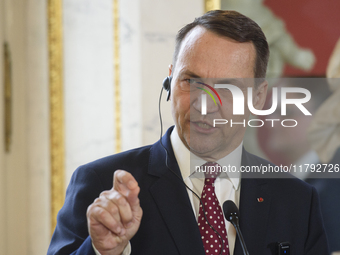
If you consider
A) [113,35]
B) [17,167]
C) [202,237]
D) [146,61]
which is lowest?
[17,167]

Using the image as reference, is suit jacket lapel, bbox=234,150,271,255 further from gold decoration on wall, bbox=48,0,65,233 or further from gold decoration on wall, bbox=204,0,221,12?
gold decoration on wall, bbox=48,0,65,233

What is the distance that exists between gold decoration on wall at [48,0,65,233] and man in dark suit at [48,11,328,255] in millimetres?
1569

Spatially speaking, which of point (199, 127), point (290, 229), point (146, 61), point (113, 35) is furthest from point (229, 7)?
point (290, 229)

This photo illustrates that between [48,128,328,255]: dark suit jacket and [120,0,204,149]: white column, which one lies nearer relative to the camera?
[48,128,328,255]: dark suit jacket

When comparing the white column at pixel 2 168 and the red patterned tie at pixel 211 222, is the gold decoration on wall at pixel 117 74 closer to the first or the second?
the white column at pixel 2 168

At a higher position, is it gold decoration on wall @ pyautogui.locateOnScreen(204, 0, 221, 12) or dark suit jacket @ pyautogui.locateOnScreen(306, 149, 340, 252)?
gold decoration on wall @ pyautogui.locateOnScreen(204, 0, 221, 12)

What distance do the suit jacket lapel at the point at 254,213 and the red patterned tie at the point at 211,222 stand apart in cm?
7

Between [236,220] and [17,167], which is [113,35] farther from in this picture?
[236,220]

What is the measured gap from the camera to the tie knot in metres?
1.46

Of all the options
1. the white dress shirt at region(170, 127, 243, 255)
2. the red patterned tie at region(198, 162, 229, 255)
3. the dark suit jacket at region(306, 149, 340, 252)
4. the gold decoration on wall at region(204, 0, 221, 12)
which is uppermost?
the gold decoration on wall at region(204, 0, 221, 12)

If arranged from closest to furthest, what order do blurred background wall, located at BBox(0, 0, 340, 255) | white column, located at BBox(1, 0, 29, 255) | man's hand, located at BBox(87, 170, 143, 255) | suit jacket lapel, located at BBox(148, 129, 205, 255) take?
1. man's hand, located at BBox(87, 170, 143, 255)
2. suit jacket lapel, located at BBox(148, 129, 205, 255)
3. white column, located at BBox(1, 0, 29, 255)
4. blurred background wall, located at BBox(0, 0, 340, 255)

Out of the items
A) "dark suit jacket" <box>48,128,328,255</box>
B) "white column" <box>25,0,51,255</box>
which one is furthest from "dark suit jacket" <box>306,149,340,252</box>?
"white column" <box>25,0,51,255</box>

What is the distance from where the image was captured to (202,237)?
1.37 m

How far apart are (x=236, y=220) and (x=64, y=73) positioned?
7.52 ft
